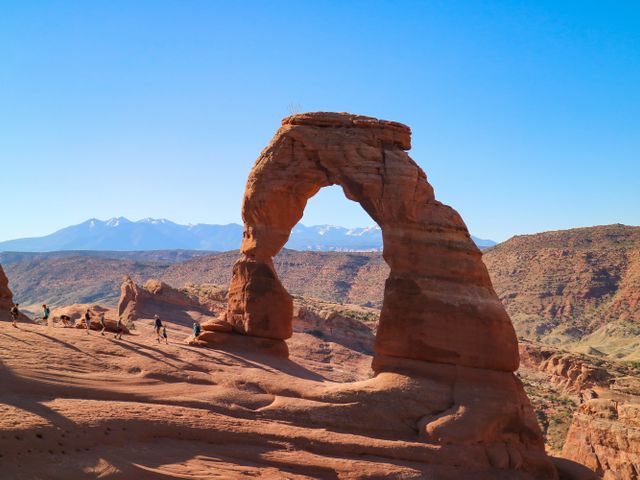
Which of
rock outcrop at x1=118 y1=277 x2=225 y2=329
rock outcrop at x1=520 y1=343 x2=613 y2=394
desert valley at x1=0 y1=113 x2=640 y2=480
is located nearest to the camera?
desert valley at x1=0 y1=113 x2=640 y2=480

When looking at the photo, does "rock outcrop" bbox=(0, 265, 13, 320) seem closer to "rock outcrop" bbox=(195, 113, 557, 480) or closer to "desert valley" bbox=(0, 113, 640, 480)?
"desert valley" bbox=(0, 113, 640, 480)

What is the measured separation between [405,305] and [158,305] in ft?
82.9

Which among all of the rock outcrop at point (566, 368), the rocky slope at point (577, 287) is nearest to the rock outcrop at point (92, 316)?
the rock outcrop at point (566, 368)

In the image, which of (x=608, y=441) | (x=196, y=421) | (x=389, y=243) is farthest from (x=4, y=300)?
(x=608, y=441)

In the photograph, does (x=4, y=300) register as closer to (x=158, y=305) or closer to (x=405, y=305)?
(x=405, y=305)

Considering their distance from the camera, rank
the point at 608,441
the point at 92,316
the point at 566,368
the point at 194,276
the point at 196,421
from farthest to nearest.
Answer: the point at 194,276, the point at 566,368, the point at 92,316, the point at 608,441, the point at 196,421

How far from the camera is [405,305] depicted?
1927cm

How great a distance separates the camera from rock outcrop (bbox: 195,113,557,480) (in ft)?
57.3

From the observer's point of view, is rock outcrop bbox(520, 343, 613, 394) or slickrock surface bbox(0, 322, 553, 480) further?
rock outcrop bbox(520, 343, 613, 394)

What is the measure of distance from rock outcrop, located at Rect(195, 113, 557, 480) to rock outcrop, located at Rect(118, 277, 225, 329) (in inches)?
658

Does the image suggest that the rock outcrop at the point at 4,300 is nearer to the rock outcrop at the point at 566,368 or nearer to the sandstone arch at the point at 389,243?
the sandstone arch at the point at 389,243

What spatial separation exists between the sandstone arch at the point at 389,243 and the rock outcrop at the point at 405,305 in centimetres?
3

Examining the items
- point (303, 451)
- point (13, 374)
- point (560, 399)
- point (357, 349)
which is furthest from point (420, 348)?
point (357, 349)

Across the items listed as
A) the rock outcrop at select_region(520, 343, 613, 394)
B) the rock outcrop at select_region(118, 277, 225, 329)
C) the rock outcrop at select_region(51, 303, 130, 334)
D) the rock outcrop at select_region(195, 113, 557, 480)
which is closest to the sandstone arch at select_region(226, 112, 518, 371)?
the rock outcrop at select_region(195, 113, 557, 480)
